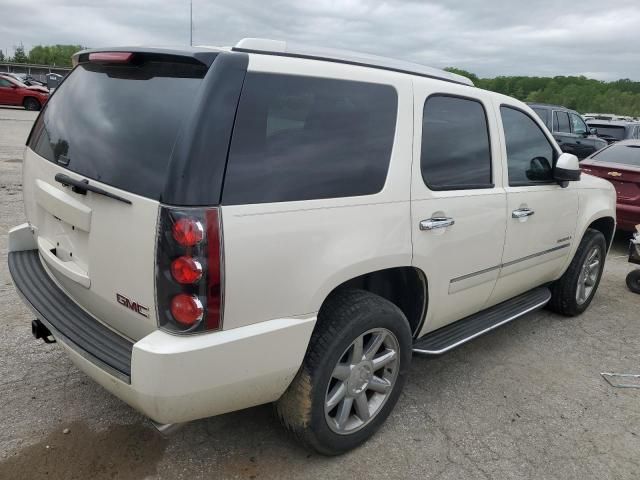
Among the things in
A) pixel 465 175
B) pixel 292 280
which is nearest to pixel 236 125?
pixel 292 280

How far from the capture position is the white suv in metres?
2.02

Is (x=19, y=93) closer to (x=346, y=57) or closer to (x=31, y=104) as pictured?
(x=31, y=104)

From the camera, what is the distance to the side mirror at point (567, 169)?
3838 millimetres

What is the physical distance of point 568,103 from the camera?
191ft

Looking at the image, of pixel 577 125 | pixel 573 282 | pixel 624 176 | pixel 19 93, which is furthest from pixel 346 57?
pixel 19 93

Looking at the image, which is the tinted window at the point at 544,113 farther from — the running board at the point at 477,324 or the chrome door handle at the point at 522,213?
the chrome door handle at the point at 522,213

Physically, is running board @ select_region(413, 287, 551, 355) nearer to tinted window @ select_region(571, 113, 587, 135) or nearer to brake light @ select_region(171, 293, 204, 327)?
brake light @ select_region(171, 293, 204, 327)

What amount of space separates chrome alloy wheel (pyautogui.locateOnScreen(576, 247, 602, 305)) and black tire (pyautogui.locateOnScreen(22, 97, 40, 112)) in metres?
24.3

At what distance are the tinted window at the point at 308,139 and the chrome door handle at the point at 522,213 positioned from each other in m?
1.25

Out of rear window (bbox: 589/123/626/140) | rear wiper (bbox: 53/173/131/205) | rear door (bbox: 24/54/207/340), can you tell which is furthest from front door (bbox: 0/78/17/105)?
rear wiper (bbox: 53/173/131/205)

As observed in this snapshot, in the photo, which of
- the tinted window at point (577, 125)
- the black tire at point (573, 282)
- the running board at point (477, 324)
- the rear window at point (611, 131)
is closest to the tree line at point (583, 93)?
the rear window at point (611, 131)

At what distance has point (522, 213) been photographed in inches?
139

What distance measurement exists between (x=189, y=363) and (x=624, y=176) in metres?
6.85

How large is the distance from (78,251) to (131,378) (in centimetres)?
72
